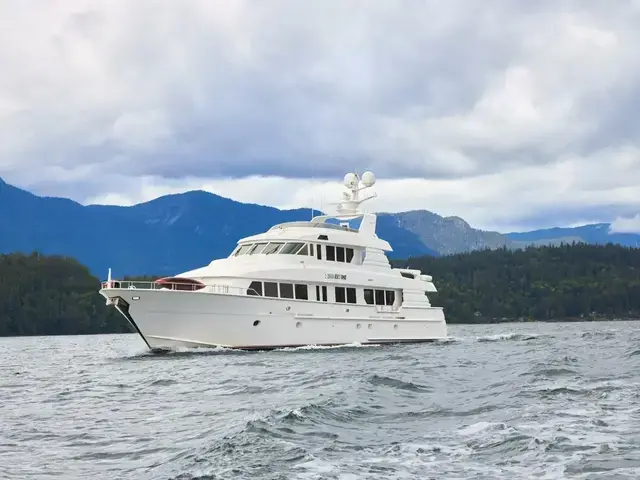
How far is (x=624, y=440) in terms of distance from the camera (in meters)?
13.5

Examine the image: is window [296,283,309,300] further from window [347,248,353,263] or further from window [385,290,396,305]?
window [385,290,396,305]

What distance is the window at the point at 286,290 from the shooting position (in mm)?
36750

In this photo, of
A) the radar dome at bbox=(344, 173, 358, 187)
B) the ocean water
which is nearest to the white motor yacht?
the radar dome at bbox=(344, 173, 358, 187)

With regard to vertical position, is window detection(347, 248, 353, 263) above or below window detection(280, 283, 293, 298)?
above

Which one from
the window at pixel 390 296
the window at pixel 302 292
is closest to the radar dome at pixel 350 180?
the window at pixel 390 296

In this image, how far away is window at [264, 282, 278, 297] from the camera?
36.2 metres

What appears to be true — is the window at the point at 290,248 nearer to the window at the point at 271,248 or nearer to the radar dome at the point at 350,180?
the window at the point at 271,248

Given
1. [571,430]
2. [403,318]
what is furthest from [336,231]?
[571,430]

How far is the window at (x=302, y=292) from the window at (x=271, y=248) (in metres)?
2.31

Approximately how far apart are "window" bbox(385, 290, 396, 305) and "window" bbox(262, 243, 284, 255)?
7.39 meters

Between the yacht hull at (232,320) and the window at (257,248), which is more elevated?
the window at (257,248)

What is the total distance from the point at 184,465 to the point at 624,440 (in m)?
7.33

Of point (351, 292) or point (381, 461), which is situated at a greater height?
point (351, 292)

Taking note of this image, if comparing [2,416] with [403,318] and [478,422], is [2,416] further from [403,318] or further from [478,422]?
[403,318]
